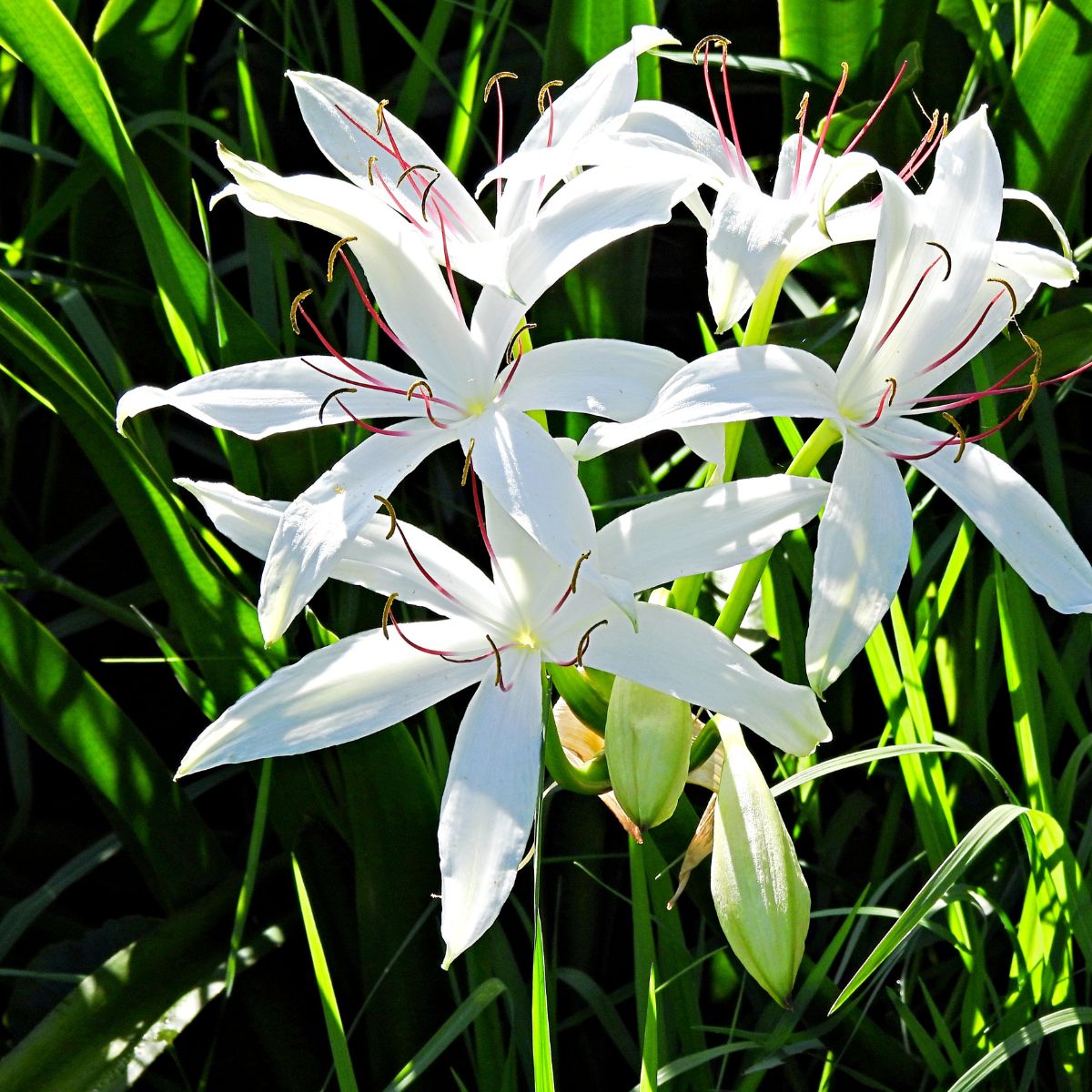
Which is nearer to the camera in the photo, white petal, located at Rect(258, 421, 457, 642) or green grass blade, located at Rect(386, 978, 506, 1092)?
white petal, located at Rect(258, 421, 457, 642)

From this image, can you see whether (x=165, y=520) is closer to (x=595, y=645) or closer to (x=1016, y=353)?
Answer: (x=595, y=645)

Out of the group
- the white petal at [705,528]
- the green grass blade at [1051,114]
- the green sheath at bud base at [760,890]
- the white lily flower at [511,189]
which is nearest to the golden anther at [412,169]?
the white lily flower at [511,189]

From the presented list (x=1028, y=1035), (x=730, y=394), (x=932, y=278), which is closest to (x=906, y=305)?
(x=932, y=278)

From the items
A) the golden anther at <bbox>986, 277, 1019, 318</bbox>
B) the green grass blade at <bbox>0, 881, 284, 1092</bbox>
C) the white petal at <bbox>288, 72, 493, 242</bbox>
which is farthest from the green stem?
the green grass blade at <bbox>0, 881, 284, 1092</bbox>

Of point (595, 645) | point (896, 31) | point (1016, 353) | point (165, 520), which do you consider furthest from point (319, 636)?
point (896, 31)

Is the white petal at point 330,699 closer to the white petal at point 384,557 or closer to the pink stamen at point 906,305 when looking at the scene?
the white petal at point 384,557

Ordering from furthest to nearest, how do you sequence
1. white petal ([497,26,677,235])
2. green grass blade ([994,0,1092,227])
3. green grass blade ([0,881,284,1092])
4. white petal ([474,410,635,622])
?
green grass blade ([994,0,1092,227]) < green grass blade ([0,881,284,1092]) < white petal ([497,26,677,235]) < white petal ([474,410,635,622])

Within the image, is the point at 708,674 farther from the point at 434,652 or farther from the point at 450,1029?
the point at 450,1029

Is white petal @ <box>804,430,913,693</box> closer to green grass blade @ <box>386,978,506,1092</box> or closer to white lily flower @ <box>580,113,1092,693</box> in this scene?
white lily flower @ <box>580,113,1092,693</box>
